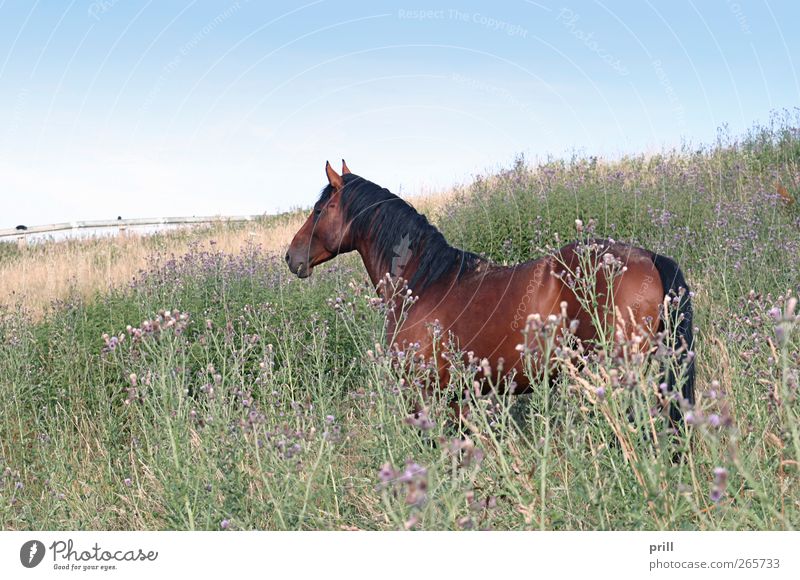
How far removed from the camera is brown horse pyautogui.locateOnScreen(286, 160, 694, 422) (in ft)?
15.3

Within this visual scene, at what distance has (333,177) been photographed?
19.5 feet

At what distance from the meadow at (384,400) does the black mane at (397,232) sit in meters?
0.52

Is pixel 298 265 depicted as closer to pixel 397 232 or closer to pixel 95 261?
pixel 397 232

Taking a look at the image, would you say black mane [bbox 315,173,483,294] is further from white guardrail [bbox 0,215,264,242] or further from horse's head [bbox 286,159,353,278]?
white guardrail [bbox 0,215,264,242]

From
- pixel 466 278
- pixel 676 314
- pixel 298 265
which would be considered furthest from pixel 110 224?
pixel 676 314

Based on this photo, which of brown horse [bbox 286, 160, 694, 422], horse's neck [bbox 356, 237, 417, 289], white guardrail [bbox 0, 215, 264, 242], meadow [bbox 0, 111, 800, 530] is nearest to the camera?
meadow [bbox 0, 111, 800, 530]

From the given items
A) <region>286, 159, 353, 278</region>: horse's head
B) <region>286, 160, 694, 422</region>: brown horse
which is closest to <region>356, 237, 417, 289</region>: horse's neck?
<region>286, 160, 694, 422</region>: brown horse

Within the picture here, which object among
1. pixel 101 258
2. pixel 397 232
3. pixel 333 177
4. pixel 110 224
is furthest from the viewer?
pixel 110 224

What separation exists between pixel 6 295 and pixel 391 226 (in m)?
9.10

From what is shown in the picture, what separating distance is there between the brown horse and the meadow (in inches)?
15.5

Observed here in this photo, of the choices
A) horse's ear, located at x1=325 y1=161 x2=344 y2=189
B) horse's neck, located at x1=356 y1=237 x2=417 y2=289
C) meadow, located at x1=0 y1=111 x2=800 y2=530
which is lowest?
meadow, located at x1=0 y1=111 x2=800 y2=530

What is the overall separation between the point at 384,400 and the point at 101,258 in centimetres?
1392

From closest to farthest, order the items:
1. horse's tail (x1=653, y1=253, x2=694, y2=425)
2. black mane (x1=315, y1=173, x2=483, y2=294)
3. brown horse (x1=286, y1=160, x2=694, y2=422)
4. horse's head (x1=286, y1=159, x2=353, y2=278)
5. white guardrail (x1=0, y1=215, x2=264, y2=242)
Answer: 1. horse's tail (x1=653, y1=253, x2=694, y2=425)
2. brown horse (x1=286, y1=160, x2=694, y2=422)
3. black mane (x1=315, y1=173, x2=483, y2=294)
4. horse's head (x1=286, y1=159, x2=353, y2=278)
5. white guardrail (x1=0, y1=215, x2=264, y2=242)

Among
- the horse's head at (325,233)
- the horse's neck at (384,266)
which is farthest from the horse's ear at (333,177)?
the horse's neck at (384,266)
